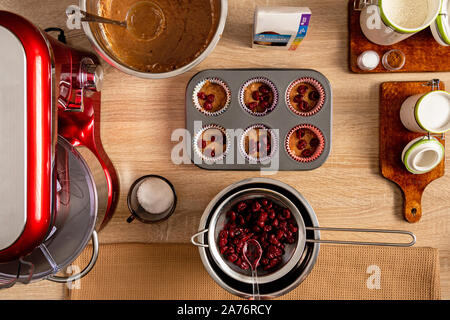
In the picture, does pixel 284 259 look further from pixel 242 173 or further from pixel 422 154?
pixel 422 154

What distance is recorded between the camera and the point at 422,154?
2.71 ft

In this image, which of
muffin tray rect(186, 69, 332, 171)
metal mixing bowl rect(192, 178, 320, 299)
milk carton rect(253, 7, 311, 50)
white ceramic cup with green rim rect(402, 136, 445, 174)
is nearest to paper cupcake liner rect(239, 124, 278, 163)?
muffin tray rect(186, 69, 332, 171)

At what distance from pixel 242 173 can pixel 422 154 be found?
472 millimetres

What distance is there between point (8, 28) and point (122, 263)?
622 millimetres

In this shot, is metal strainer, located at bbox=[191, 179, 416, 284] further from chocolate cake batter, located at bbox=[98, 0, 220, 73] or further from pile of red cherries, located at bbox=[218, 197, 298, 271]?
chocolate cake batter, located at bbox=[98, 0, 220, 73]

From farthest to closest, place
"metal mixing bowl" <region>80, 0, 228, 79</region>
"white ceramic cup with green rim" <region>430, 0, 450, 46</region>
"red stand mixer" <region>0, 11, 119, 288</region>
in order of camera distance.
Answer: "white ceramic cup with green rim" <region>430, 0, 450, 46</region>
"metal mixing bowl" <region>80, 0, 228, 79</region>
"red stand mixer" <region>0, 11, 119, 288</region>

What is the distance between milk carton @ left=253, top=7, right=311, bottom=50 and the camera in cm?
73

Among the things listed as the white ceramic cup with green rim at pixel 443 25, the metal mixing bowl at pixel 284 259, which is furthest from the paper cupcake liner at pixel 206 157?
the white ceramic cup with green rim at pixel 443 25

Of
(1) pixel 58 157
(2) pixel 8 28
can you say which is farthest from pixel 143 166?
(2) pixel 8 28

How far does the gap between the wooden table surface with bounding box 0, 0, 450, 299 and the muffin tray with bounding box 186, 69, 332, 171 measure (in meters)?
0.03

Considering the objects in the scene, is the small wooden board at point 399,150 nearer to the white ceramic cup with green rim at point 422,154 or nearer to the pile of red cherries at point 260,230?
the white ceramic cup with green rim at point 422,154

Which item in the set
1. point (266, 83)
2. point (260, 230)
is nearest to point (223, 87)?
point (266, 83)

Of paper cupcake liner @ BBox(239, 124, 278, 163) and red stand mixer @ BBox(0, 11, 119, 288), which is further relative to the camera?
paper cupcake liner @ BBox(239, 124, 278, 163)

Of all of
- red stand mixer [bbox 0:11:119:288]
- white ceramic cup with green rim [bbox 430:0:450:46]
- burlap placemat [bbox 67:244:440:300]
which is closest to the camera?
red stand mixer [bbox 0:11:119:288]
